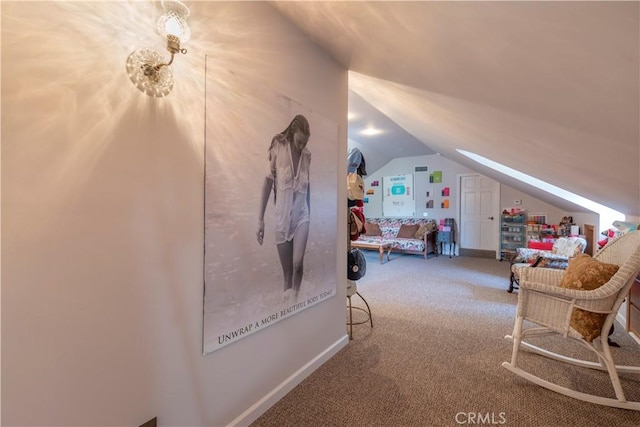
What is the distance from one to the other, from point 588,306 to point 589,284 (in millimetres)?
181

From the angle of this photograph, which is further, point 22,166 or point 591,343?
point 591,343

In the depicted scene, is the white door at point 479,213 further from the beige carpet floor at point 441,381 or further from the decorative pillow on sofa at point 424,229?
the beige carpet floor at point 441,381

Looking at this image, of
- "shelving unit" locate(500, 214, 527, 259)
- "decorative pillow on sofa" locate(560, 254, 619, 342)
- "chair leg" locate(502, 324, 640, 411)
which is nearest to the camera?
"chair leg" locate(502, 324, 640, 411)

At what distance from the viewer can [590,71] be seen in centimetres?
100

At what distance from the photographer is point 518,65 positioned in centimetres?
117

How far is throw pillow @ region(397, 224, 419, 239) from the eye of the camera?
6992mm

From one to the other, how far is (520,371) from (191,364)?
2072mm

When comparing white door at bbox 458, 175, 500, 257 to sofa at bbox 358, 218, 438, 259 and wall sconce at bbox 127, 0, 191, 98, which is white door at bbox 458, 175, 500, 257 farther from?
wall sconce at bbox 127, 0, 191, 98

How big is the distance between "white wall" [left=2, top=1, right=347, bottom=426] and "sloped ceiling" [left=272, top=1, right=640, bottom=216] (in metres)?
0.76

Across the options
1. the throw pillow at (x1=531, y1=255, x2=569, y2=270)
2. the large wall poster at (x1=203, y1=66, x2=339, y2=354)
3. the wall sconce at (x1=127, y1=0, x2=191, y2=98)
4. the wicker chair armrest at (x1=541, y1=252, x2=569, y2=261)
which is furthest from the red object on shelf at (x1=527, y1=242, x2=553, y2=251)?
the wall sconce at (x1=127, y1=0, x2=191, y2=98)

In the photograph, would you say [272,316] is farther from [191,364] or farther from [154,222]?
[154,222]

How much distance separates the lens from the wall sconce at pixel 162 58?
996 mm

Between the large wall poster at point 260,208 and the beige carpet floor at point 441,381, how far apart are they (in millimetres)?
569

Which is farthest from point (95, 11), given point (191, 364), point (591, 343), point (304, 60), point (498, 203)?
point (498, 203)
